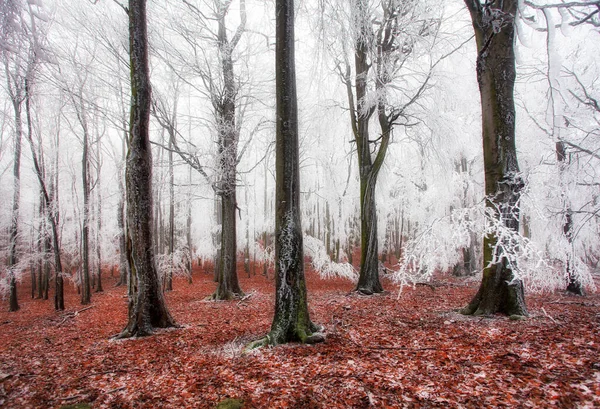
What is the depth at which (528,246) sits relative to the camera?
143 inches

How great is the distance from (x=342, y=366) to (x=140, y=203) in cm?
445

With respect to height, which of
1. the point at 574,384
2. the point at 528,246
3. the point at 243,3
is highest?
the point at 243,3

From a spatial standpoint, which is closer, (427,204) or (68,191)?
(427,204)

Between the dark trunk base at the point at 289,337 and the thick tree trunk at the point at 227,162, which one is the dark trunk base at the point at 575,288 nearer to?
the dark trunk base at the point at 289,337

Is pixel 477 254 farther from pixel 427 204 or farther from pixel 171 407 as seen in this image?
pixel 171 407

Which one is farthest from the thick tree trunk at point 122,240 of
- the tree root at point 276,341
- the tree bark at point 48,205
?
the tree root at point 276,341

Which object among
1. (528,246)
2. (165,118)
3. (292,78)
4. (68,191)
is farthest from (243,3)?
(68,191)

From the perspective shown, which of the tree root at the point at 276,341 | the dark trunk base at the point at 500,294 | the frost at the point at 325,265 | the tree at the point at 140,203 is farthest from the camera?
the frost at the point at 325,265

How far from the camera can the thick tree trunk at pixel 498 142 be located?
4.63 m

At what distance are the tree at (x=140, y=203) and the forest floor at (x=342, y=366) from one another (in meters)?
0.45

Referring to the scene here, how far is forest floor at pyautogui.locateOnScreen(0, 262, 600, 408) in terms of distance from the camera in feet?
8.50

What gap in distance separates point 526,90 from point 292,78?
10378 millimetres

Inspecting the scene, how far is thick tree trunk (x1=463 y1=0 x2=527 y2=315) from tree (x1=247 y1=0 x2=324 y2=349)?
118 inches

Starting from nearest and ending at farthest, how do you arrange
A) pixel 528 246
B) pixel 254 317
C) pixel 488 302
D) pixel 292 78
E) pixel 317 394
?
pixel 317 394, pixel 528 246, pixel 292 78, pixel 488 302, pixel 254 317
